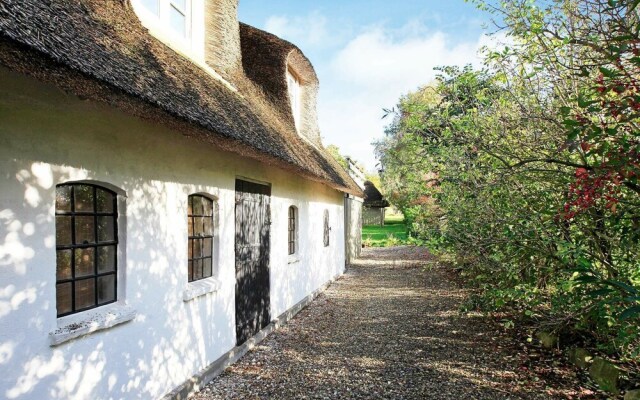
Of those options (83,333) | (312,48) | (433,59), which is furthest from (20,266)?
(312,48)

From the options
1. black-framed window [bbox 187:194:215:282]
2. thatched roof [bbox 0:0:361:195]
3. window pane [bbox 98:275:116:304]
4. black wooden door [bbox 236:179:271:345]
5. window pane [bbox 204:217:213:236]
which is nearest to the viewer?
thatched roof [bbox 0:0:361:195]

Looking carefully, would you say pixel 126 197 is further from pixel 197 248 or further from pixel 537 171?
pixel 537 171

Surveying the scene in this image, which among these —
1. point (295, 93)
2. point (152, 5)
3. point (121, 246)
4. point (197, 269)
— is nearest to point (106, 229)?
point (121, 246)

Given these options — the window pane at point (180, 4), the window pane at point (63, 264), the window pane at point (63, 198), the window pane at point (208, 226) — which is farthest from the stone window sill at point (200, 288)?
the window pane at point (180, 4)

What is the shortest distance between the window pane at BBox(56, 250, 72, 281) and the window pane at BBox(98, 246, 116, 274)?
12.4 inches

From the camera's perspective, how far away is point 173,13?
6.01 meters

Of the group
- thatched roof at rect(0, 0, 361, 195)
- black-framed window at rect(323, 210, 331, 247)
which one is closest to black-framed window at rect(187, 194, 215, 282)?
thatched roof at rect(0, 0, 361, 195)

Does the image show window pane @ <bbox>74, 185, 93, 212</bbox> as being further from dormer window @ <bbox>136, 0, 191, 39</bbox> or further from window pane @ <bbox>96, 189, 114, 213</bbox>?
dormer window @ <bbox>136, 0, 191, 39</bbox>

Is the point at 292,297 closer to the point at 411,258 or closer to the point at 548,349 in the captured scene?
the point at 548,349

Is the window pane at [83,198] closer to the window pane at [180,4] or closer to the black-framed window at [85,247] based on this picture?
the black-framed window at [85,247]

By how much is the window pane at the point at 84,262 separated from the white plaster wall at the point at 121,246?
0.95 feet

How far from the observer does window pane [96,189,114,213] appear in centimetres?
378

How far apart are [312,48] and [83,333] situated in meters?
10.1

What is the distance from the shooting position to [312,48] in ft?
38.7
